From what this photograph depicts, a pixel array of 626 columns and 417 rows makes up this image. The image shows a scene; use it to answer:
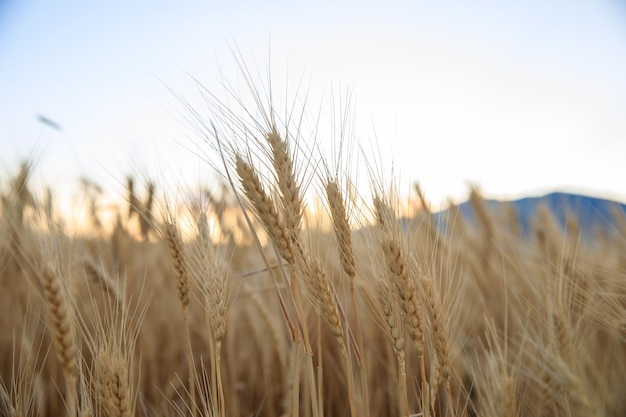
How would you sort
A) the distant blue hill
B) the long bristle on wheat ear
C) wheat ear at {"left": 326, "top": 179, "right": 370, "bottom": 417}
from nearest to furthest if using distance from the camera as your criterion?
the long bristle on wheat ear, wheat ear at {"left": 326, "top": 179, "right": 370, "bottom": 417}, the distant blue hill

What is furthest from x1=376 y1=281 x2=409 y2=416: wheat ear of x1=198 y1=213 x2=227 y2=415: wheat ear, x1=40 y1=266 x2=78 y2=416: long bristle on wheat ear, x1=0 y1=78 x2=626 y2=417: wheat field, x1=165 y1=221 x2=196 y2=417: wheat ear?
x1=40 y1=266 x2=78 y2=416: long bristle on wheat ear

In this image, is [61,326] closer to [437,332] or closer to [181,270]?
[181,270]

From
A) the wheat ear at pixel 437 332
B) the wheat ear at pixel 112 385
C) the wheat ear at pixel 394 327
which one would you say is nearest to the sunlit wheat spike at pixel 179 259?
the wheat ear at pixel 112 385

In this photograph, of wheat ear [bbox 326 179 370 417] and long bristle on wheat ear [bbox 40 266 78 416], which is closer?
long bristle on wheat ear [bbox 40 266 78 416]

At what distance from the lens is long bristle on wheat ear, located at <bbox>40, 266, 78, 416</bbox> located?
0.84 meters

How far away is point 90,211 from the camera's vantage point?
287cm

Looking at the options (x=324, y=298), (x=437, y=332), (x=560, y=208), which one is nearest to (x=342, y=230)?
(x=324, y=298)

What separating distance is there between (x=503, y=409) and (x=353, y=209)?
527 mm

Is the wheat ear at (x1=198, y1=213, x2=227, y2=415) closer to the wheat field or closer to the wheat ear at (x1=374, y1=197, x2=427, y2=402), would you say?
the wheat field

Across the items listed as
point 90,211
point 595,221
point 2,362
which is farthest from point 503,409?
point 595,221

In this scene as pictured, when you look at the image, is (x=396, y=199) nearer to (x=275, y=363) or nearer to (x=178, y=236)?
(x=178, y=236)

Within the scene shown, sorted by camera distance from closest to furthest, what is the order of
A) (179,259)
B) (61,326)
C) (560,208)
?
(61,326), (179,259), (560,208)

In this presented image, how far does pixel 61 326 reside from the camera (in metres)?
0.86

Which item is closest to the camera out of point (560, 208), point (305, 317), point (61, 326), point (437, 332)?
point (61, 326)
